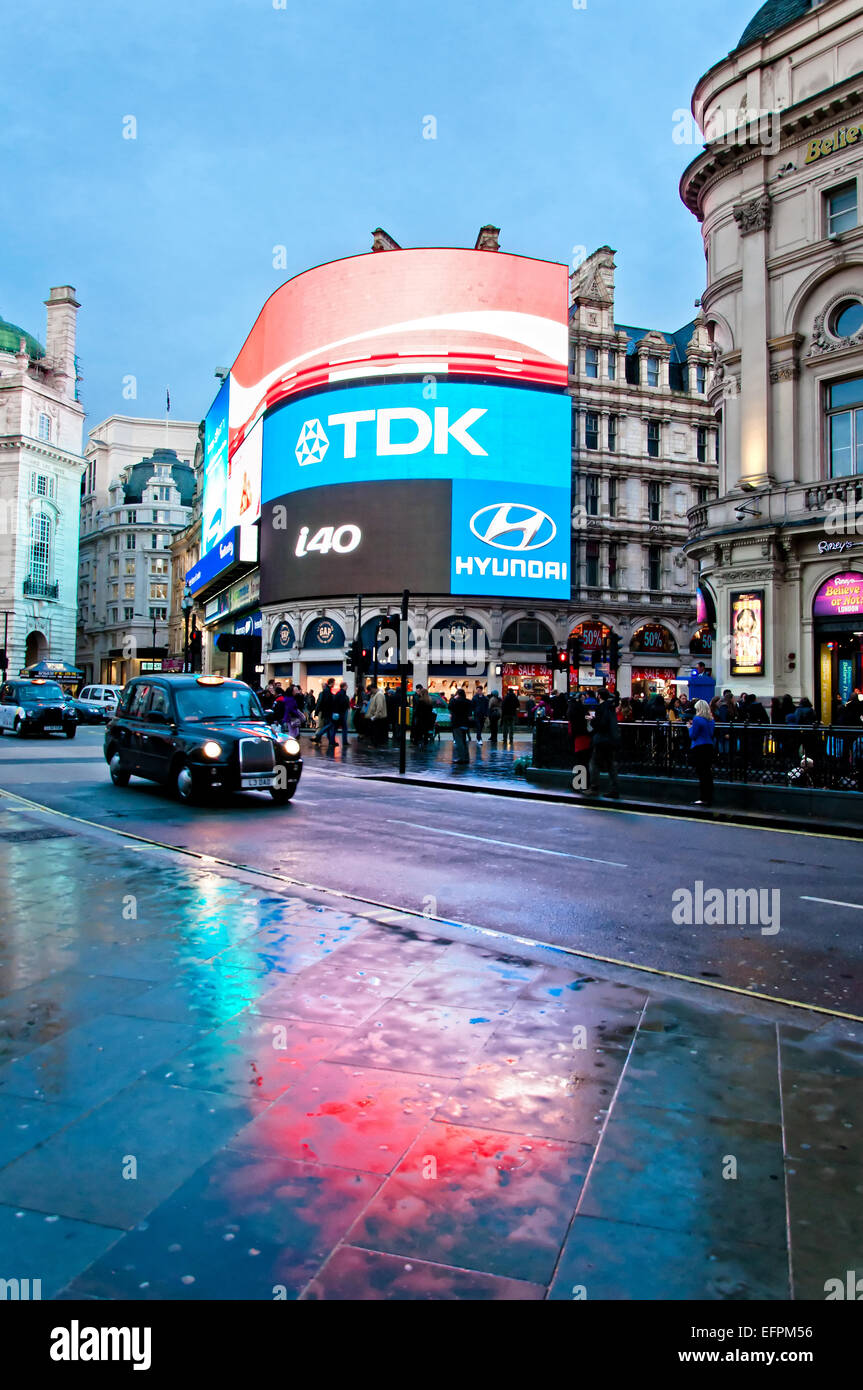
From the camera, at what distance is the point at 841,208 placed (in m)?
23.0

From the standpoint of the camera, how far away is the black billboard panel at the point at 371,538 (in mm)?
45562

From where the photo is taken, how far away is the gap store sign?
149 ft

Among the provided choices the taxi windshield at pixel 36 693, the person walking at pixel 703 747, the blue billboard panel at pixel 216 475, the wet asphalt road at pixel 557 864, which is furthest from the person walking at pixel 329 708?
the blue billboard panel at pixel 216 475

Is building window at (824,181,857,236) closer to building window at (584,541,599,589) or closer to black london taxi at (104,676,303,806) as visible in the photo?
black london taxi at (104,676,303,806)

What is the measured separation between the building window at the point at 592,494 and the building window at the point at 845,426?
2652 centimetres

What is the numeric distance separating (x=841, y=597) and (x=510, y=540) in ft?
82.8

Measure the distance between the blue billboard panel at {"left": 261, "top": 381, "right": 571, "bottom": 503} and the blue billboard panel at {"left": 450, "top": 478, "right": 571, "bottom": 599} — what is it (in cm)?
86

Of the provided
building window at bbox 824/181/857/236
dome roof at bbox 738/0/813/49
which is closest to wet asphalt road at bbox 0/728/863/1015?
building window at bbox 824/181/857/236

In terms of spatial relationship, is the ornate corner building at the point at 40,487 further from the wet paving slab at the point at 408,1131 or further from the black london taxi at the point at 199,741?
the wet paving slab at the point at 408,1131

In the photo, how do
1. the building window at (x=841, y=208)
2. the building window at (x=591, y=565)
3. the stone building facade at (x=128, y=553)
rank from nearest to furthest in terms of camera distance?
the building window at (x=841, y=208)
the building window at (x=591, y=565)
the stone building facade at (x=128, y=553)
